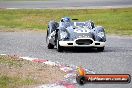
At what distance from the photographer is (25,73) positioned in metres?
12.4

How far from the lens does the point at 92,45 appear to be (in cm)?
1769

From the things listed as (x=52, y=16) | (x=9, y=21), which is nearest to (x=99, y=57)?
(x=9, y=21)

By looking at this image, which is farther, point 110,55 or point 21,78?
point 110,55

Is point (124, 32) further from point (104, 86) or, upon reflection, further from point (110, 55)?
point (104, 86)

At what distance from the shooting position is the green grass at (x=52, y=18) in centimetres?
2966

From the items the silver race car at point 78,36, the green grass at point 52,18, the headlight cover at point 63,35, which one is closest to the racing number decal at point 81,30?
the silver race car at point 78,36

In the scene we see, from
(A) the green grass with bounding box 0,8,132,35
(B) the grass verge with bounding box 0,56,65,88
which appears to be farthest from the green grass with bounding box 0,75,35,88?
(A) the green grass with bounding box 0,8,132,35

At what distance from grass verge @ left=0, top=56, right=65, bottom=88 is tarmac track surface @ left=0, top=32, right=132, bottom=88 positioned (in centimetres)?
104

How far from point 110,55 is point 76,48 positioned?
1787 millimetres

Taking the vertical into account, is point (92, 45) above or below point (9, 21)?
above

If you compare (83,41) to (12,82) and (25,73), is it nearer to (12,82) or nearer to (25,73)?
(25,73)

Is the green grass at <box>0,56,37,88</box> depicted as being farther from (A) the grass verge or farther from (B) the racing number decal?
(B) the racing number decal

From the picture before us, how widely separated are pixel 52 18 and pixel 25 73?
77.2 feet

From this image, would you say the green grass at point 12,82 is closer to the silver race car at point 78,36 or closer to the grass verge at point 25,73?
the grass verge at point 25,73
